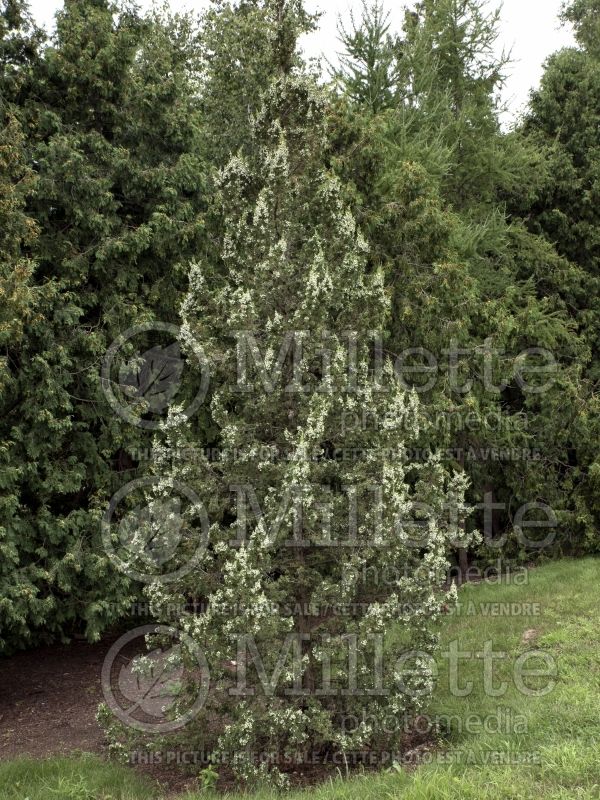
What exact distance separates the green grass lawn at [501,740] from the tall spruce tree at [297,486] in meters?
0.90

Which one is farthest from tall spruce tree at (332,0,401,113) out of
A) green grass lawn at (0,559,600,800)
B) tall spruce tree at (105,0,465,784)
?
green grass lawn at (0,559,600,800)

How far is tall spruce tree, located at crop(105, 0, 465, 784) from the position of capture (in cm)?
674

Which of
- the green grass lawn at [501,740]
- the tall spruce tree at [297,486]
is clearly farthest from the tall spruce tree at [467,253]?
the tall spruce tree at [297,486]

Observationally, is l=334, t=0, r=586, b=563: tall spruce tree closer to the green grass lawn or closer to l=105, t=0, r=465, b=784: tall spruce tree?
the green grass lawn

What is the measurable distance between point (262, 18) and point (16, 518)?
1497 centimetres

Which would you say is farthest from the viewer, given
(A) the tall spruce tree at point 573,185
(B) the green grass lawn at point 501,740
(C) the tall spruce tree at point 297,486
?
(A) the tall spruce tree at point 573,185

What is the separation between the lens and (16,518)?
9500 millimetres

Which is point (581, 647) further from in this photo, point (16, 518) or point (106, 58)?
point (106, 58)

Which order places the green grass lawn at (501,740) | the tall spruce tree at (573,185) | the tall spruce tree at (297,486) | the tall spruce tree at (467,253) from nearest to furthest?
1. the green grass lawn at (501,740)
2. the tall spruce tree at (297,486)
3. the tall spruce tree at (467,253)
4. the tall spruce tree at (573,185)

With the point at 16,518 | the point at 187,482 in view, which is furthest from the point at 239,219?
the point at 16,518

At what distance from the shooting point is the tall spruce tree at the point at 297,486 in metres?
6.74

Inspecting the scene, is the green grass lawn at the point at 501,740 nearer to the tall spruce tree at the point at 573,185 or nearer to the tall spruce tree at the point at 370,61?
the tall spruce tree at the point at 573,185

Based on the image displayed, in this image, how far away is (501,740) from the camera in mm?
6316

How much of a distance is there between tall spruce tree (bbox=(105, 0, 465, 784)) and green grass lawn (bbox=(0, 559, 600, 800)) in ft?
2.97
